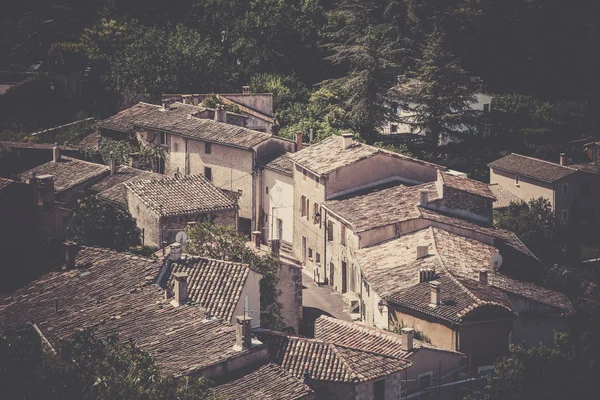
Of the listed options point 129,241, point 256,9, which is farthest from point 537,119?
point 129,241

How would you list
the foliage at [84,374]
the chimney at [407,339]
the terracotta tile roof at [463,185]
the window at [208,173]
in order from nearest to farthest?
1. the foliage at [84,374]
2. the chimney at [407,339]
3. the terracotta tile roof at [463,185]
4. the window at [208,173]

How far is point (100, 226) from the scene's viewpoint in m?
48.2

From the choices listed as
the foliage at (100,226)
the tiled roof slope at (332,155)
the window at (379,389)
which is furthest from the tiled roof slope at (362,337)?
the tiled roof slope at (332,155)

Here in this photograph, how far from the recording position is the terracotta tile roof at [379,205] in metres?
51.2

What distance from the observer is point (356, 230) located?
50531 millimetres

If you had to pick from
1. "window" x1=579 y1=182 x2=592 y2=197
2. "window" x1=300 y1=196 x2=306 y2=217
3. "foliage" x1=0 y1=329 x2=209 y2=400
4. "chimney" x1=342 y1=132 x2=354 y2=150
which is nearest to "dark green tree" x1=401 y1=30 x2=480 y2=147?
"window" x1=579 y1=182 x2=592 y2=197

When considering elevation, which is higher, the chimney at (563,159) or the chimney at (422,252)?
the chimney at (422,252)

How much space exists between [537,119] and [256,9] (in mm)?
19802

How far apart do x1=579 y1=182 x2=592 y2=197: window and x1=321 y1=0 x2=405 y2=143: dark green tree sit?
11309mm

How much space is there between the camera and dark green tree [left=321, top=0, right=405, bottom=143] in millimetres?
72375

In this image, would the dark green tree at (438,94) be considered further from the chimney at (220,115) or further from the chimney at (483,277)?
the chimney at (483,277)

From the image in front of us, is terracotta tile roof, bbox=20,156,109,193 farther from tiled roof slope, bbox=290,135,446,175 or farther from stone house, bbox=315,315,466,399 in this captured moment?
stone house, bbox=315,315,466,399

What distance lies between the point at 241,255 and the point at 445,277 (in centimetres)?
707

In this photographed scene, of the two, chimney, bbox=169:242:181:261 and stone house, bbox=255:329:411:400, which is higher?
chimney, bbox=169:242:181:261
